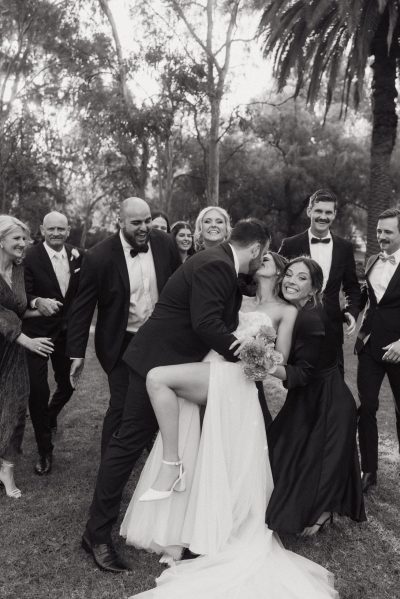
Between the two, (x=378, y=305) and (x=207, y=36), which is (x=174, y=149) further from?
(x=378, y=305)

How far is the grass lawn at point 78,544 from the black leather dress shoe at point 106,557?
1.7 inches

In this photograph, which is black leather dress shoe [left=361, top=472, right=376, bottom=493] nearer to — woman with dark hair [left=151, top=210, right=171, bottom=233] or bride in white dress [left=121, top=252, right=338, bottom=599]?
bride in white dress [left=121, top=252, right=338, bottom=599]

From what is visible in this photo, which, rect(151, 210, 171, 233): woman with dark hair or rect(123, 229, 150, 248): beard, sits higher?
rect(151, 210, 171, 233): woman with dark hair

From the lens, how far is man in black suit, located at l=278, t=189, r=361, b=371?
192 inches

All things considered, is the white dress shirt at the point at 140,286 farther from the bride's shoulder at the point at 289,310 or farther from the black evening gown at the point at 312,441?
the black evening gown at the point at 312,441

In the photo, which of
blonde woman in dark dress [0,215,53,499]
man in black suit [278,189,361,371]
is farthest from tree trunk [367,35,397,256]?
blonde woman in dark dress [0,215,53,499]

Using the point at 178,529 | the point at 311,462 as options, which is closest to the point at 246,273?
the point at 311,462

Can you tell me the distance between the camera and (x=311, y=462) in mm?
3713

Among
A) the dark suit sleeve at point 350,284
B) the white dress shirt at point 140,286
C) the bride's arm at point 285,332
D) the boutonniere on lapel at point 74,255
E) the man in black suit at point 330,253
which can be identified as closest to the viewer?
the bride's arm at point 285,332

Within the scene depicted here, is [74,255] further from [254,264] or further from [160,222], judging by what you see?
[254,264]

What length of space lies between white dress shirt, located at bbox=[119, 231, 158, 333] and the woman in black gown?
1051 mm

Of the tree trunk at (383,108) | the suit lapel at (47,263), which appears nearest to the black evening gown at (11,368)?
the suit lapel at (47,263)

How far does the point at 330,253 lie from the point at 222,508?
104 inches

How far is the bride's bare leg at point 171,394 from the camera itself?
10.9 feet
